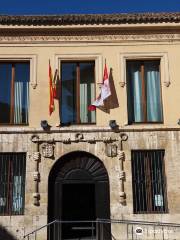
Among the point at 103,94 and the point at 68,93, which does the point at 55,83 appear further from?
the point at 103,94

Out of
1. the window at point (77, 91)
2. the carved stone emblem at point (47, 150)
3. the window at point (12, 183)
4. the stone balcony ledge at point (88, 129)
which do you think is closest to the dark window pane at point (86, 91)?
the window at point (77, 91)

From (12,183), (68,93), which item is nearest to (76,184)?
(12,183)

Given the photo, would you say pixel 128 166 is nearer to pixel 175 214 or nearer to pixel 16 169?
pixel 175 214

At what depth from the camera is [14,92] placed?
16.5m

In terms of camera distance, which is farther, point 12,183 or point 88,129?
point 88,129

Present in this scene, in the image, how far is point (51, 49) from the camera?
16.6 m

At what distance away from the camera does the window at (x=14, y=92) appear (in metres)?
16.2

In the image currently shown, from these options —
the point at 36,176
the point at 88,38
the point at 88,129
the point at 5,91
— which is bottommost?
the point at 36,176

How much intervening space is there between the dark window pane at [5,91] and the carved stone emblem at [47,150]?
1865mm

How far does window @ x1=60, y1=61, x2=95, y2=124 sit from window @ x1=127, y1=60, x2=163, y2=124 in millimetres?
1514

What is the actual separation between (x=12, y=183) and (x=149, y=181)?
16.7 feet

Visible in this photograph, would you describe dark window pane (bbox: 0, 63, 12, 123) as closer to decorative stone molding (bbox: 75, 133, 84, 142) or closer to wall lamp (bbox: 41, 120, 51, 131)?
wall lamp (bbox: 41, 120, 51, 131)

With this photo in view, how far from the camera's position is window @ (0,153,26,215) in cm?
1519

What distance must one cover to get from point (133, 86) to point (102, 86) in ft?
4.61
